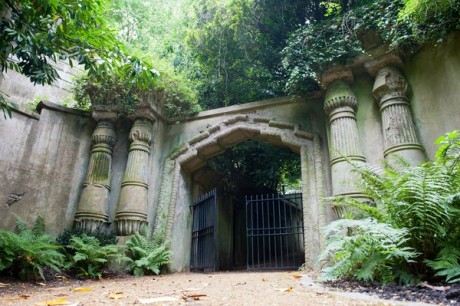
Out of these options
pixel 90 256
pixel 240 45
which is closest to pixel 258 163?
pixel 240 45

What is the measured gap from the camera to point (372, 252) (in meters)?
3.03

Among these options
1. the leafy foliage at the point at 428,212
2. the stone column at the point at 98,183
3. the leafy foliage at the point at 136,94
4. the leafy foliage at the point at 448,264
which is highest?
the leafy foliage at the point at 136,94

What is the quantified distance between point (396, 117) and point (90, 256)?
536 centimetres

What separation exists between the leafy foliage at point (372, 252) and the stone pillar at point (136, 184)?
13.5 feet

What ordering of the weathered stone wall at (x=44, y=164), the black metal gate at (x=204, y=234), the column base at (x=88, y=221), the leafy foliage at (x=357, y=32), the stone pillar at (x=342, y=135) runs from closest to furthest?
the leafy foliage at (x=357, y=32) → the stone pillar at (x=342, y=135) → the weathered stone wall at (x=44, y=164) → the column base at (x=88, y=221) → the black metal gate at (x=204, y=234)

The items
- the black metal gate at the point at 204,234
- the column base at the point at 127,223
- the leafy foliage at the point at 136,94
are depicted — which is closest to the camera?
the column base at the point at 127,223

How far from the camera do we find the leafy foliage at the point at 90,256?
5215 mm

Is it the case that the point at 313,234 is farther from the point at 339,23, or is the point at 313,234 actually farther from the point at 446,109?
the point at 339,23

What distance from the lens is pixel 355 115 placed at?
5680mm

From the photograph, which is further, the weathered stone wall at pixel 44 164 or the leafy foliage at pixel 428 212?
the weathered stone wall at pixel 44 164

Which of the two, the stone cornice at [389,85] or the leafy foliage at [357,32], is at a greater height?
the leafy foliage at [357,32]

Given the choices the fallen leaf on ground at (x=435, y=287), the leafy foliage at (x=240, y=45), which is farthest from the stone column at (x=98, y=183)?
the fallen leaf on ground at (x=435, y=287)

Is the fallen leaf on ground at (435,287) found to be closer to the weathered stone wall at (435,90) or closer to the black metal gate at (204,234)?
the weathered stone wall at (435,90)

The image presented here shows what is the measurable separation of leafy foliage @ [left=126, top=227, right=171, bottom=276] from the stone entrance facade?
1.01 ft
